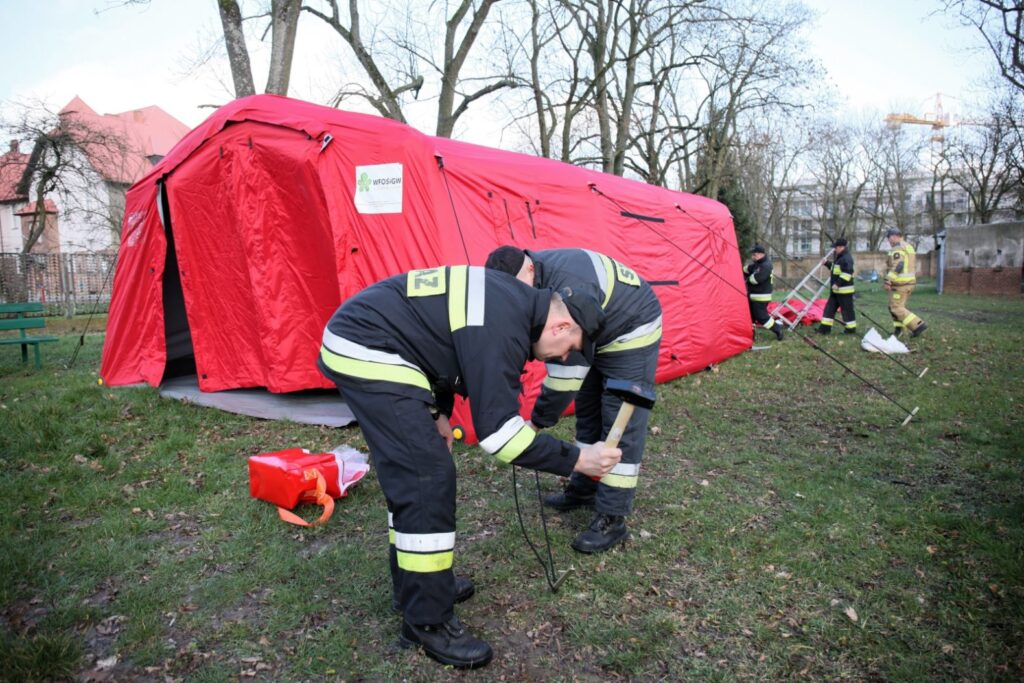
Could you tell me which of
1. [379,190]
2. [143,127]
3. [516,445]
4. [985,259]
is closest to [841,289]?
[379,190]

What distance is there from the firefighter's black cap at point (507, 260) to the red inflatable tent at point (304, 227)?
7.08 ft

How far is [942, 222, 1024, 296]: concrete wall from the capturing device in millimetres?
19062

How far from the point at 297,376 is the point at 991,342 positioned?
985 centimetres

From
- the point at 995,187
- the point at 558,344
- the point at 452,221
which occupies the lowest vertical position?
the point at 558,344

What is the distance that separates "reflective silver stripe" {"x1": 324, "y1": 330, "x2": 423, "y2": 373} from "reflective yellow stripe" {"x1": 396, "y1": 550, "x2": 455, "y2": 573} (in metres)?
0.72

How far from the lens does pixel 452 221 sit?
5.26 metres

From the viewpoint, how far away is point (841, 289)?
10.3 metres

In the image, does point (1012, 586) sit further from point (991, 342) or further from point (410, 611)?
point (991, 342)

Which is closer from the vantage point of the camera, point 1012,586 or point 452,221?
point 1012,586

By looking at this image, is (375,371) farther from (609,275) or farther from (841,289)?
(841,289)

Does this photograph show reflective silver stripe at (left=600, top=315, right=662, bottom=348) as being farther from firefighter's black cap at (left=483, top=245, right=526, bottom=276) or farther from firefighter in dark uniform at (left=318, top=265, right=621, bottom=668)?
firefighter in dark uniform at (left=318, top=265, right=621, bottom=668)

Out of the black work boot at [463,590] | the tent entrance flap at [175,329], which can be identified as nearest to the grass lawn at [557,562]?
the black work boot at [463,590]

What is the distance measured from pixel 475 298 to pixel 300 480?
2.15 metres

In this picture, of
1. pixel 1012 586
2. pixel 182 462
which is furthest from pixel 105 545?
pixel 1012 586
